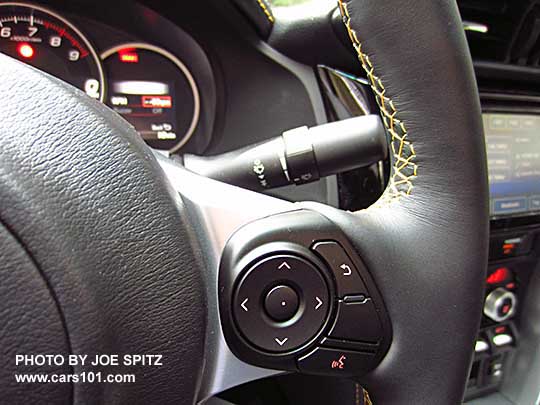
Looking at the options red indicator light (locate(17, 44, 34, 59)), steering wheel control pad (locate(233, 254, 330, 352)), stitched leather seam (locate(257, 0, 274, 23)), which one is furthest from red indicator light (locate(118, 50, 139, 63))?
steering wheel control pad (locate(233, 254, 330, 352))

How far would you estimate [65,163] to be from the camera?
414 millimetres

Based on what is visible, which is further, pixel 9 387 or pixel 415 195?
pixel 415 195

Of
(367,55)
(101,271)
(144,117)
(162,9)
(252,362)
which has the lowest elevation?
(252,362)

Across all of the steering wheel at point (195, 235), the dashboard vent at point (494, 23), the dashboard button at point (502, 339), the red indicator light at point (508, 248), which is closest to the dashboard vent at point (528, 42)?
the dashboard vent at point (494, 23)

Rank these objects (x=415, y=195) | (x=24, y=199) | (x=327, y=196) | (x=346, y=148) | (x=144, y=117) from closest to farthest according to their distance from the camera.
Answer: (x=24, y=199) → (x=415, y=195) → (x=346, y=148) → (x=327, y=196) → (x=144, y=117)

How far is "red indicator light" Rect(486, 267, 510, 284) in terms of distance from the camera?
121cm

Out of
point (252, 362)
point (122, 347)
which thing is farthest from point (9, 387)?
point (252, 362)

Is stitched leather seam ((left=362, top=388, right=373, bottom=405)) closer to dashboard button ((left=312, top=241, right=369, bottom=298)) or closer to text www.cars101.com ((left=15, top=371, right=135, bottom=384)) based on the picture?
dashboard button ((left=312, top=241, right=369, bottom=298))

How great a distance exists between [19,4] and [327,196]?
0.62 meters

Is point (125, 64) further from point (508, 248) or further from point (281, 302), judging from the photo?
point (508, 248)

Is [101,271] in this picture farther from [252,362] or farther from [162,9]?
[162,9]

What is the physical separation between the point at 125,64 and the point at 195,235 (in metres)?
0.70

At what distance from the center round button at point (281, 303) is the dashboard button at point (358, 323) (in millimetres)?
40

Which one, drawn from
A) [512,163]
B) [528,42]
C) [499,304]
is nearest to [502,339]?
[499,304]
